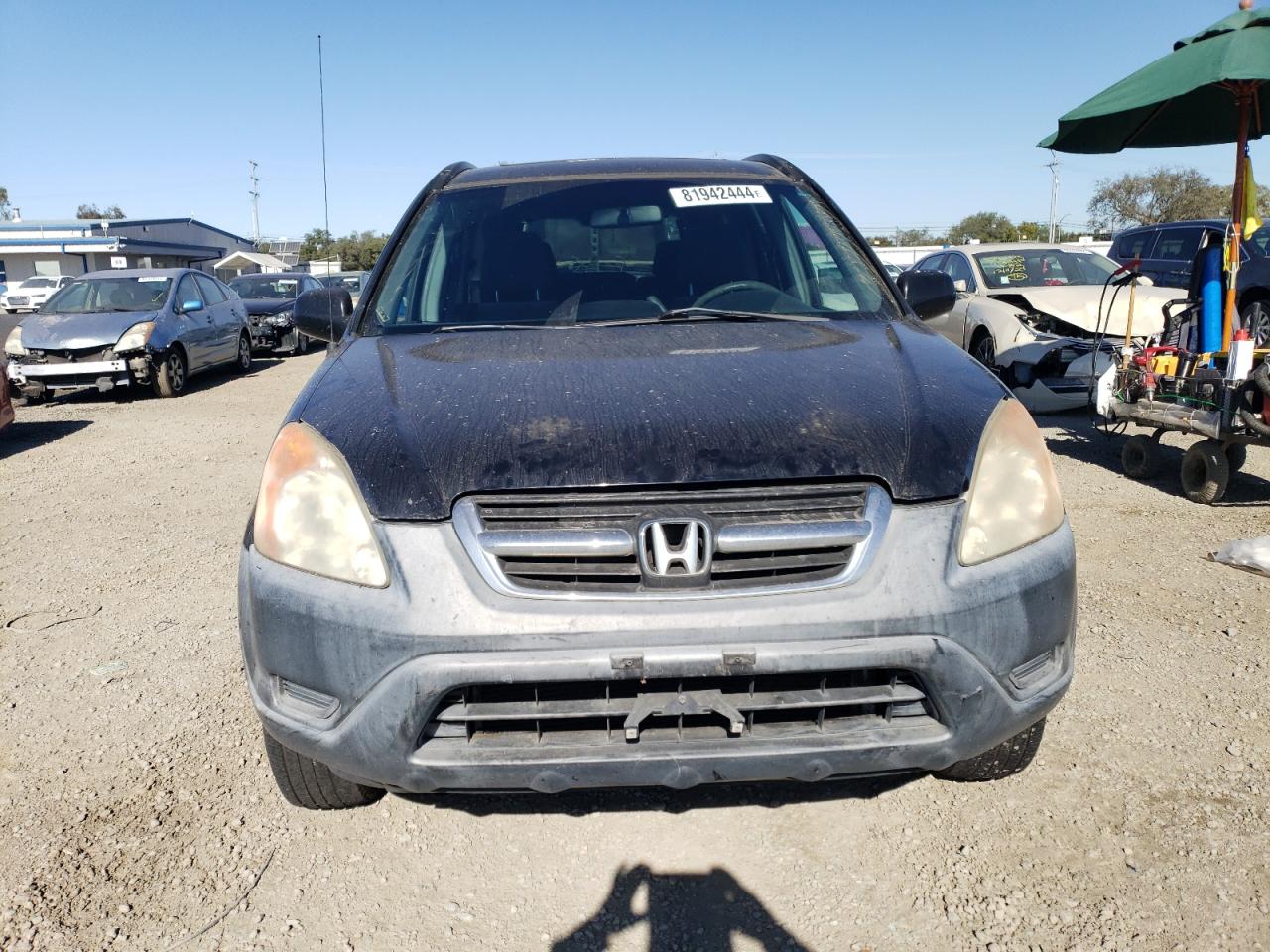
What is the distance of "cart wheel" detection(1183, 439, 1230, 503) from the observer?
583 cm

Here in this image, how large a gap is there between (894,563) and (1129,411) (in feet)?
17.5

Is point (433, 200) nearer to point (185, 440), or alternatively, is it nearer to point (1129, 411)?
point (1129, 411)

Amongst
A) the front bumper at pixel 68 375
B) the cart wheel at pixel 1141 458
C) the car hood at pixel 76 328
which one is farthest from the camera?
the car hood at pixel 76 328

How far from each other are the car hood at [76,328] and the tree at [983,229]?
54.0 m

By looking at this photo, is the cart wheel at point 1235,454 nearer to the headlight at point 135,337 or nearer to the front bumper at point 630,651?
the front bumper at point 630,651

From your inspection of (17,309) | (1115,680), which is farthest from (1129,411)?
(17,309)

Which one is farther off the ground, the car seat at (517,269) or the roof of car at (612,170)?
the roof of car at (612,170)

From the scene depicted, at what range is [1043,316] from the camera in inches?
381

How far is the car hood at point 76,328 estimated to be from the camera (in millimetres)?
11781

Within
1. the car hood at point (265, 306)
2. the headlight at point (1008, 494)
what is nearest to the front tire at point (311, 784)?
the headlight at point (1008, 494)

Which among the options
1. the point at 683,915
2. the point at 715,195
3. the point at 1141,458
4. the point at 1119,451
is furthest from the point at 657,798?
the point at 1119,451

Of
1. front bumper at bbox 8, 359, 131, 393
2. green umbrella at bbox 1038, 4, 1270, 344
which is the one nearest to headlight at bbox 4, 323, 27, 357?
front bumper at bbox 8, 359, 131, 393

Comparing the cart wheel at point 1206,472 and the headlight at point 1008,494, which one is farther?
the cart wheel at point 1206,472

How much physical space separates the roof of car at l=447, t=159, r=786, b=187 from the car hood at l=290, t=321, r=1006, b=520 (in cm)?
109
